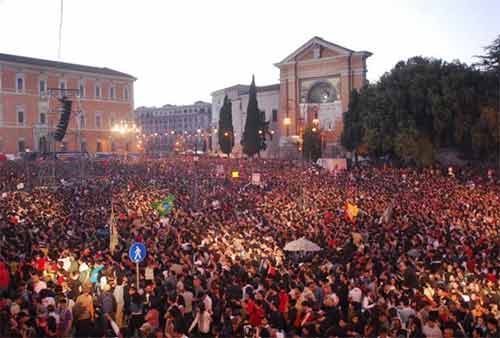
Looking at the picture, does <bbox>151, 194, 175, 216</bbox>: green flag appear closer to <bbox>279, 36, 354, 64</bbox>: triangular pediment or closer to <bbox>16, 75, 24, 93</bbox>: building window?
<bbox>279, 36, 354, 64</bbox>: triangular pediment

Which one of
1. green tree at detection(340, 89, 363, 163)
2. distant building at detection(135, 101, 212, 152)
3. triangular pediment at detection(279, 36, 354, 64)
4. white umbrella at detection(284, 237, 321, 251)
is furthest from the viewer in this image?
distant building at detection(135, 101, 212, 152)

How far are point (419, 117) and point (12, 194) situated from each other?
87.8 ft

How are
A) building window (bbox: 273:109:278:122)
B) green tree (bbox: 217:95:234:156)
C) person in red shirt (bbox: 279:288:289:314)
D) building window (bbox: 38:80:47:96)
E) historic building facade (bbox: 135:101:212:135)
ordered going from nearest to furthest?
person in red shirt (bbox: 279:288:289:314) < building window (bbox: 38:80:47:96) < green tree (bbox: 217:95:234:156) < building window (bbox: 273:109:278:122) < historic building facade (bbox: 135:101:212:135)

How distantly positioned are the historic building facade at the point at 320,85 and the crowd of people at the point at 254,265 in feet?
118

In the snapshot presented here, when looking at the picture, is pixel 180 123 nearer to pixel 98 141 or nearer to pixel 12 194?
pixel 98 141

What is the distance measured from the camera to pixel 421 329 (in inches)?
328

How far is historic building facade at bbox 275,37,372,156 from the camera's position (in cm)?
5975

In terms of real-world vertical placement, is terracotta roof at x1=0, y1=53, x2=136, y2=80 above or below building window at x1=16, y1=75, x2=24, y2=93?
above

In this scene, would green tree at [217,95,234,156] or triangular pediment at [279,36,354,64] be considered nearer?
triangular pediment at [279,36,354,64]

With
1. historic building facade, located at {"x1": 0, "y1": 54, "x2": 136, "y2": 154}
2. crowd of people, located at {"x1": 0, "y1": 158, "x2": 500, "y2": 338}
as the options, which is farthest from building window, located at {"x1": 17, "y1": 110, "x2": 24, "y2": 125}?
crowd of people, located at {"x1": 0, "y1": 158, "x2": 500, "y2": 338}

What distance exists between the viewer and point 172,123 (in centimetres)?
14350

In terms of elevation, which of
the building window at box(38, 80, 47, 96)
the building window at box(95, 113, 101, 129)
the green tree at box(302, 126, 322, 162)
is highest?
the building window at box(38, 80, 47, 96)

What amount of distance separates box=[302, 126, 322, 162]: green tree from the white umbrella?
3616 centimetres

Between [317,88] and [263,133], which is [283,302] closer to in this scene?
[263,133]
